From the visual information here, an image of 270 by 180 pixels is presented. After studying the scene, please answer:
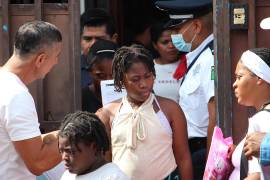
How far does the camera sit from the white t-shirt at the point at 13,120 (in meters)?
3.95

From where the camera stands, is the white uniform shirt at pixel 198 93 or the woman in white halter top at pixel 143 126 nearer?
the woman in white halter top at pixel 143 126

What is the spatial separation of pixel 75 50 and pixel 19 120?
127 cm

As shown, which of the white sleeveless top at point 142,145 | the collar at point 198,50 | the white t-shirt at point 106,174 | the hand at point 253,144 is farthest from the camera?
the collar at point 198,50

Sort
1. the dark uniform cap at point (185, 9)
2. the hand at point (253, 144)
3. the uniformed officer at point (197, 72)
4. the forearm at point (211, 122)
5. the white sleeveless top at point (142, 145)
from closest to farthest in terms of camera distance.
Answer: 1. the hand at point (253, 144)
2. the white sleeveless top at point (142, 145)
3. the forearm at point (211, 122)
4. the uniformed officer at point (197, 72)
5. the dark uniform cap at point (185, 9)

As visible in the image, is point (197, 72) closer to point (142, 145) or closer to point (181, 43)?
point (181, 43)

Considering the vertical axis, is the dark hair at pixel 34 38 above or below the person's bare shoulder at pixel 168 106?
above

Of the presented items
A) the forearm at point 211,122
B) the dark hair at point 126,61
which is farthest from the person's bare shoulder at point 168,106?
the forearm at point 211,122

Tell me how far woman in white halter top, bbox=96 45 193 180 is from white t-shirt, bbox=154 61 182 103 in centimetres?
88

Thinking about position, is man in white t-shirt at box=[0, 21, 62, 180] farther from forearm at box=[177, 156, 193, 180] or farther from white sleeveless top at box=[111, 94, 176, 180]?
forearm at box=[177, 156, 193, 180]

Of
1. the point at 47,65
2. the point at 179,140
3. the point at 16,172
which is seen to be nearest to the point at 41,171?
the point at 16,172

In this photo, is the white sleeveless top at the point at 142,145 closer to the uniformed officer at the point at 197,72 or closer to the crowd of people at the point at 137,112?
the crowd of people at the point at 137,112

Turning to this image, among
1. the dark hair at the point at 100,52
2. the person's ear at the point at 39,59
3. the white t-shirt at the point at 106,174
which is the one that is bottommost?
the white t-shirt at the point at 106,174

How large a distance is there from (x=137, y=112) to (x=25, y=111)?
0.76 meters

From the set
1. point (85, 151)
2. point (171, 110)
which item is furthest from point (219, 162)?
point (85, 151)
